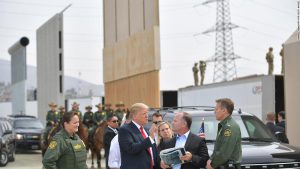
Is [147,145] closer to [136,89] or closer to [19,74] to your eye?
[136,89]

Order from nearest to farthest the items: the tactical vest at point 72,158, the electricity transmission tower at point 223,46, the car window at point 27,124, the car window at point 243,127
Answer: the tactical vest at point 72,158, the car window at point 243,127, the car window at point 27,124, the electricity transmission tower at point 223,46

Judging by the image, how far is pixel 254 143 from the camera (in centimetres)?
1045

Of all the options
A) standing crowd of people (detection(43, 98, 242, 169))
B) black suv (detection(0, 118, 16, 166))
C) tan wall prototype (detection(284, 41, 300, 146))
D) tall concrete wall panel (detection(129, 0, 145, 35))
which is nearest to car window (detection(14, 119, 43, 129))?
tall concrete wall panel (detection(129, 0, 145, 35))

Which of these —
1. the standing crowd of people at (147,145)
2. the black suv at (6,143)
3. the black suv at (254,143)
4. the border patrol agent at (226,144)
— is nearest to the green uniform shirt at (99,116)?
the black suv at (6,143)

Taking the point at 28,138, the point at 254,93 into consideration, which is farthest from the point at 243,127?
the point at 28,138

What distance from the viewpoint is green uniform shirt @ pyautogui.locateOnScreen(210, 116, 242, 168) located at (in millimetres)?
7703

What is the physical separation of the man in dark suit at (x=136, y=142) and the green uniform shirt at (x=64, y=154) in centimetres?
50

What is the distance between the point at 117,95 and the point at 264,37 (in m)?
13.7

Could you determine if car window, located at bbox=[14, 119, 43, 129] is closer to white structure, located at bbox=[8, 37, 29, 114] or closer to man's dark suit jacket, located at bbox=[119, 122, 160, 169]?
white structure, located at bbox=[8, 37, 29, 114]

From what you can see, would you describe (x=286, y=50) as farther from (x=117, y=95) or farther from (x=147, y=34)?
(x=117, y=95)

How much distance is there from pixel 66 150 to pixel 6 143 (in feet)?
51.3

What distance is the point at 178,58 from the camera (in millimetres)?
34344

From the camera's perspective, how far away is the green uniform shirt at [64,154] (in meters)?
7.16

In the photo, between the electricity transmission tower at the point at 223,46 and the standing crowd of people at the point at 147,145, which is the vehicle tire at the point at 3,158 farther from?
the electricity transmission tower at the point at 223,46
